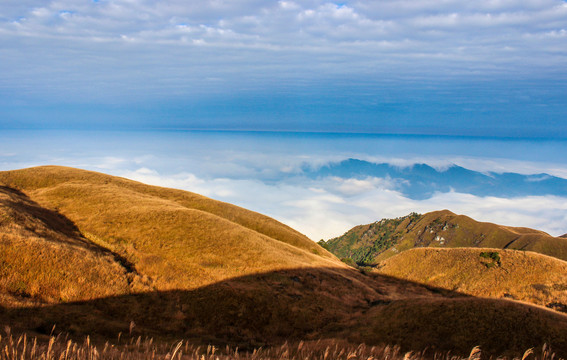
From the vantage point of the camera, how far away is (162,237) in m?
40.8

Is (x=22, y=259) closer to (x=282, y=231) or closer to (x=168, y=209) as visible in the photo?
(x=168, y=209)

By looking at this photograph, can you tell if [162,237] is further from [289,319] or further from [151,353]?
[151,353]

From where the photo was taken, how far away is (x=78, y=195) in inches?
2169

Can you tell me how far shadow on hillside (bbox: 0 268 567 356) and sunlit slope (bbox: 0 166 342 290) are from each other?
3.56 m

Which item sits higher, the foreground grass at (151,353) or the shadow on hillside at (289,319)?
the foreground grass at (151,353)

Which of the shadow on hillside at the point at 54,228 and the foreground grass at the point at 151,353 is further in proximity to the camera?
the shadow on hillside at the point at 54,228

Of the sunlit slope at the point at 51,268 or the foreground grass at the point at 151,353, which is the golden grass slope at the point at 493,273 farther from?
the sunlit slope at the point at 51,268

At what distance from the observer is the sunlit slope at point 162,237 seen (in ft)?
113

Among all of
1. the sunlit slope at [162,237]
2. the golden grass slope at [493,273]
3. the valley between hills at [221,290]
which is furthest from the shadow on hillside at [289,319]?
the golden grass slope at [493,273]

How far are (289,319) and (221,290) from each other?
22.0 ft

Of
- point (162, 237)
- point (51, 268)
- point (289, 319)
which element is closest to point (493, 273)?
point (289, 319)

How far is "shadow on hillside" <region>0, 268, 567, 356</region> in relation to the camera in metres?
19.9

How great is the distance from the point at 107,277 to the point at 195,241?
44.1 feet

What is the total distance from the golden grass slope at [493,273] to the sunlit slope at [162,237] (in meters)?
20.5
